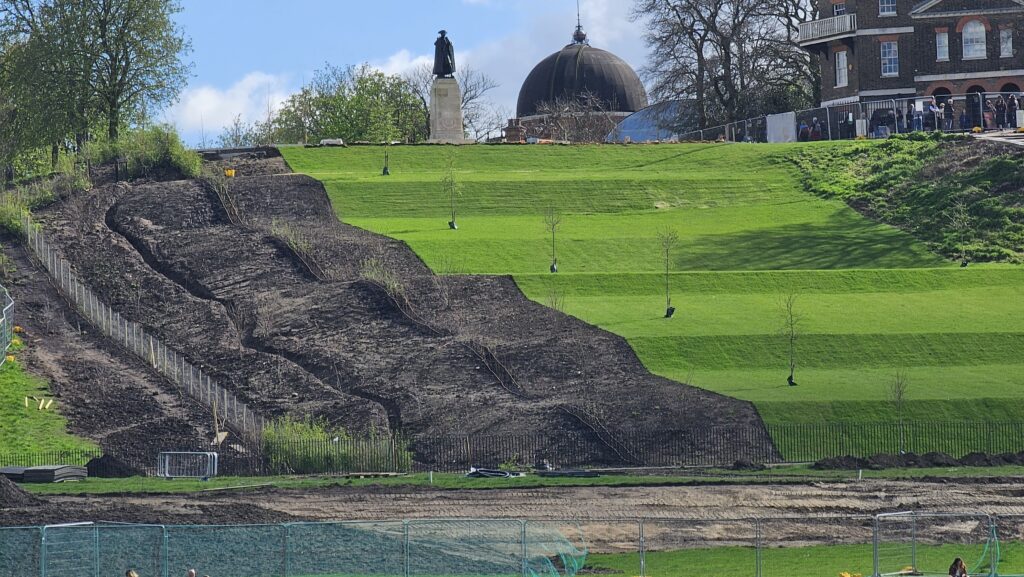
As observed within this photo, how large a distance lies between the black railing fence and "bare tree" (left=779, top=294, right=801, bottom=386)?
182 inches

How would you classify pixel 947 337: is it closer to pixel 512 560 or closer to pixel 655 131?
pixel 512 560

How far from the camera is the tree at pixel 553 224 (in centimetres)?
6519

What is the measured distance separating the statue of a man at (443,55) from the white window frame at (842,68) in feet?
78.1

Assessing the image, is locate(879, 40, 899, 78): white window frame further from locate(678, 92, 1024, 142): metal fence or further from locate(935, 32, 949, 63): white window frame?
locate(678, 92, 1024, 142): metal fence

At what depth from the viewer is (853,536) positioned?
112 feet

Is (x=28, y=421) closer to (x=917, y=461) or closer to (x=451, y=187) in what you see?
(x=917, y=461)

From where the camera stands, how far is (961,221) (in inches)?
2753

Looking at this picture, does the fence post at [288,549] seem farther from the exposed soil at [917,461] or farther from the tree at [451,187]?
the tree at [451,187]

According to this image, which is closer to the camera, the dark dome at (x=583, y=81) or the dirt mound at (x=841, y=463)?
the dirt mound at (x=841, y=463)

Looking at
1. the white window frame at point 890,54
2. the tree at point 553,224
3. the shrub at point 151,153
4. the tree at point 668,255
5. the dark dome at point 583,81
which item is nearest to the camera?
the tree at point 668,255

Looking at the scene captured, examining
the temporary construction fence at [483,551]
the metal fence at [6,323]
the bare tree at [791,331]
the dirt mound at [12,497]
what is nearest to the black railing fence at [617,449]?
the bare tree at [791,331]

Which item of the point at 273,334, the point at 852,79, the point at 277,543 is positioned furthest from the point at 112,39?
the point at 277,543

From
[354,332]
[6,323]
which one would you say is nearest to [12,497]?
[6,323]

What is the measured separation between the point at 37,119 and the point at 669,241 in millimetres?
40998
